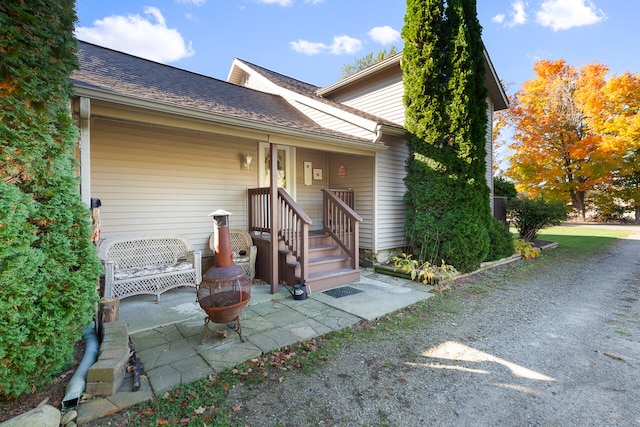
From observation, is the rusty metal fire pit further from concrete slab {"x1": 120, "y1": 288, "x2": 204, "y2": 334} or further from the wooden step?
the wooden step

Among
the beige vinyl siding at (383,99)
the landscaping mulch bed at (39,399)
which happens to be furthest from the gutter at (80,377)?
the beige vinyl siding at (383,99)

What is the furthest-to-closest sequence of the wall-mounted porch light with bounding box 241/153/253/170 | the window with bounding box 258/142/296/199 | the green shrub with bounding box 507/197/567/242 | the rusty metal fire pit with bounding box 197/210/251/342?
1. the green shrub with bounding box 507/197/567/242
2. the window with bounding box 258/142/296/199
3. the wall-mounted porch light with bounding box 241/153/253/170
4. the rusty metal fire pit with bounding box 197/210/251/342

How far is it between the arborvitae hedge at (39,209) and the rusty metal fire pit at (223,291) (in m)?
0.91

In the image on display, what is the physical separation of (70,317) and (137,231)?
111 inches

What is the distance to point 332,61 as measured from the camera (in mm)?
24469

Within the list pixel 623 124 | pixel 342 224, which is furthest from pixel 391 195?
pixel 623 124

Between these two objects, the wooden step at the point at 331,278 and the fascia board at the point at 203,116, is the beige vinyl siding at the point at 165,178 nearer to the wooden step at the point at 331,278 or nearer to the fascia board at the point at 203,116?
the fascia board at the point at 203,116

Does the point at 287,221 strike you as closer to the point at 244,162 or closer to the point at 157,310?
the point at 244,162

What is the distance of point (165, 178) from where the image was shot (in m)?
5.00

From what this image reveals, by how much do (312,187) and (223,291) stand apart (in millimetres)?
4203

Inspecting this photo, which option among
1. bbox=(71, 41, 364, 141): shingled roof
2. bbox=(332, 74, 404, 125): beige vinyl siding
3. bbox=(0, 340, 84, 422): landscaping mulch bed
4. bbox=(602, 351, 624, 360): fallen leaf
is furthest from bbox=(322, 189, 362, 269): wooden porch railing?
bbox=(0, 340, 84, 422): landscaping mulch bed

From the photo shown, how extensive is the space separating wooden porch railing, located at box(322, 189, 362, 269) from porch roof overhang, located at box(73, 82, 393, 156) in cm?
104

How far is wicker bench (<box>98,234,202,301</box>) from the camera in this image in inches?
156

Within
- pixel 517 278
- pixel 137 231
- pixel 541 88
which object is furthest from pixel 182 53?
pixel 541 88
